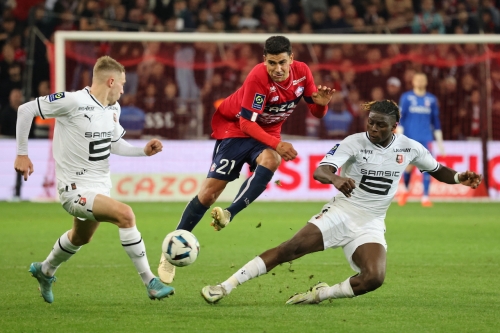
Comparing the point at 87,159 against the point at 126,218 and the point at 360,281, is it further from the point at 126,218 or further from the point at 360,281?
the point at 360,281

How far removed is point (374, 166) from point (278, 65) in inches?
52.8

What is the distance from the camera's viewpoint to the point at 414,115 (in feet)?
52.4

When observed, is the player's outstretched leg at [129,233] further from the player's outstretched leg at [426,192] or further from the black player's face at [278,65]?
the player's outstretched leg at [426,192]

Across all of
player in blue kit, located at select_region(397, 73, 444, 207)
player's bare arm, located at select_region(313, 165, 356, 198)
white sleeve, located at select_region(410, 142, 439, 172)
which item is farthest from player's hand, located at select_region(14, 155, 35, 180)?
player in blue kit, located at select_region(397, 73, 444, 207)

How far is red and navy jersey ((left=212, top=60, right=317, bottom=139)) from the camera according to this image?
25.5 feet

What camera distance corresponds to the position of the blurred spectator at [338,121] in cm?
1864

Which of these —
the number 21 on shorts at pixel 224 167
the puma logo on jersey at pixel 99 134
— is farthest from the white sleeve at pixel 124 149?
the number 21 on shorts at pixel 224 167

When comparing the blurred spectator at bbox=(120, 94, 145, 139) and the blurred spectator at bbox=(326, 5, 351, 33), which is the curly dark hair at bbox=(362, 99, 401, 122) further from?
the blurred spectator at bbox=(326, 5, 351, 33)

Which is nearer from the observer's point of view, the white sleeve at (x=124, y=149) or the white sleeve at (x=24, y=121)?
the white sleeve at (x=24, y=121)

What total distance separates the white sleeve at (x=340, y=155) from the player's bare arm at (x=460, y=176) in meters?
0.80

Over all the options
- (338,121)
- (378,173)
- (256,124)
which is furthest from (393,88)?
(378,173)

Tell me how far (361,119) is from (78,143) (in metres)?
12.5

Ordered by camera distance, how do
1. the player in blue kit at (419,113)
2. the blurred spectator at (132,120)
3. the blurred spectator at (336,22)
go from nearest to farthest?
the player in blue kit at (419,113)
the blurred spectator at (132,120)
the blurred spectator at (336,22)

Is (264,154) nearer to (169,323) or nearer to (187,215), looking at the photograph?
(187,215)
